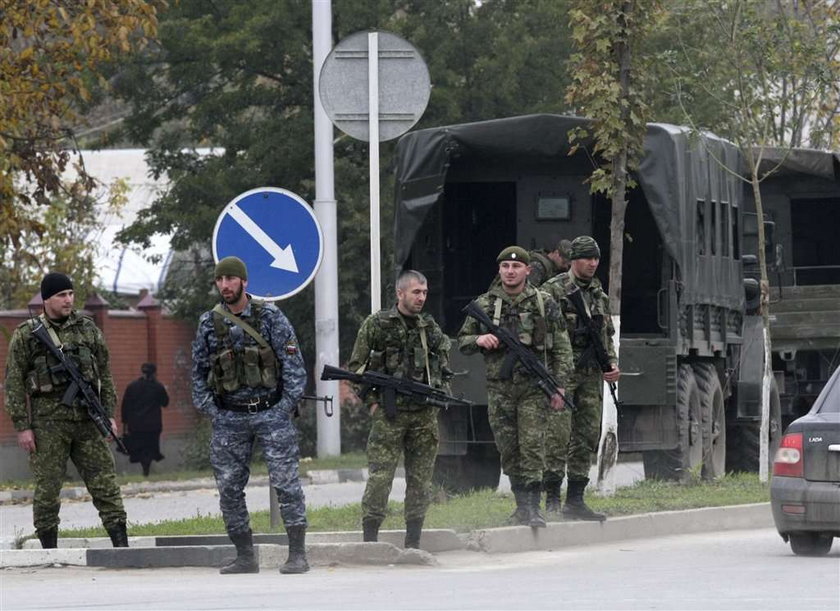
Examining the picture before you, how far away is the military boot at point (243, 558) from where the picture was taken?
11586 mm

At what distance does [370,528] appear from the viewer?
40.5 ft

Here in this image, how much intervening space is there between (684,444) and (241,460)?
685 cm

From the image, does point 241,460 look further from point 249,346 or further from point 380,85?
point 380,85

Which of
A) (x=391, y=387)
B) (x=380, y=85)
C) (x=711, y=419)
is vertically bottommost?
(x=711, y=419)

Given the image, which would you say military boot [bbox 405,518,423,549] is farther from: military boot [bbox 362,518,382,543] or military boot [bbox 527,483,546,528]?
military boot [bbox 527,483,546,528]

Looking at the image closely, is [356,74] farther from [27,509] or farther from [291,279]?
[27,509]

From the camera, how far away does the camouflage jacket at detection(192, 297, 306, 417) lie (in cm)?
1142

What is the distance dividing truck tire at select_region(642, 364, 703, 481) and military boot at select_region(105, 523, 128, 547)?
6106 millimetres

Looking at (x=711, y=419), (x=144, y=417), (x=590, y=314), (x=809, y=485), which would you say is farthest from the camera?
(x=144, y=417)

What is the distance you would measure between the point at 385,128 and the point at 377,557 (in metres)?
3.25

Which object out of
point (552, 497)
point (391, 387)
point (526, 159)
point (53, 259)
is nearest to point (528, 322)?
→ point (391, 387)

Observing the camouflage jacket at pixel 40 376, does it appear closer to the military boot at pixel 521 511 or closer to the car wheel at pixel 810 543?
the military boot at pixel 521 511

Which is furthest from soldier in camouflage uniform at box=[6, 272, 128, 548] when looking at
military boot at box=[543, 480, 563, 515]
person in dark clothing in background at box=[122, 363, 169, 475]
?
person in dark clothing in background at box=[122, 363, 169, 475]

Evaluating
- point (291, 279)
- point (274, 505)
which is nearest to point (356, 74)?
point (291, 279)
